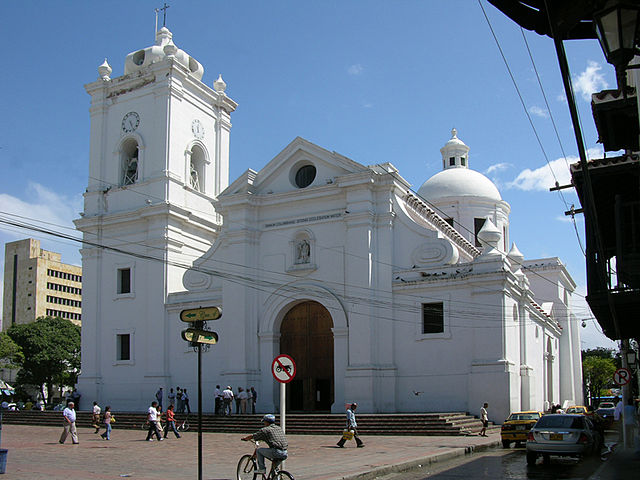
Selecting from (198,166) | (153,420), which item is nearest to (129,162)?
(198,166)

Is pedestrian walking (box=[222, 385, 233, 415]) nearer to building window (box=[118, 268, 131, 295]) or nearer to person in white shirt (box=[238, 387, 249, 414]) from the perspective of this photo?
person in white shirt (box=[238, 387, 249, 414])

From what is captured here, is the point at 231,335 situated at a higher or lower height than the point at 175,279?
lower

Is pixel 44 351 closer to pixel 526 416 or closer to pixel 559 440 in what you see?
pixel 526 416

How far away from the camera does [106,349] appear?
3819 centimetres

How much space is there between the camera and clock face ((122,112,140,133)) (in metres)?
40.1

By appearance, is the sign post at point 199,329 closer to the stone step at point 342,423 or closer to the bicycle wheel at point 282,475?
the bicycle wheel at point 282,475

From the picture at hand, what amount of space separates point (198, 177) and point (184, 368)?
12.3 meters

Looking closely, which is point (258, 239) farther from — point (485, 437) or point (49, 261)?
point (49, 261)

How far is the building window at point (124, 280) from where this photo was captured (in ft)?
127

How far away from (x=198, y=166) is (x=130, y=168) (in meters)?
4.03

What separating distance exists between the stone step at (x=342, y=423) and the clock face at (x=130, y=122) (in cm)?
1653

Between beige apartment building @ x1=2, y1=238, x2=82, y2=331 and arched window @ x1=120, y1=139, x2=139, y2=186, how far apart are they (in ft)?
198

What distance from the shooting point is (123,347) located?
1503 inches

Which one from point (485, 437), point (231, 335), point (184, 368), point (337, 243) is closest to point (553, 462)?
point (485, 437)
